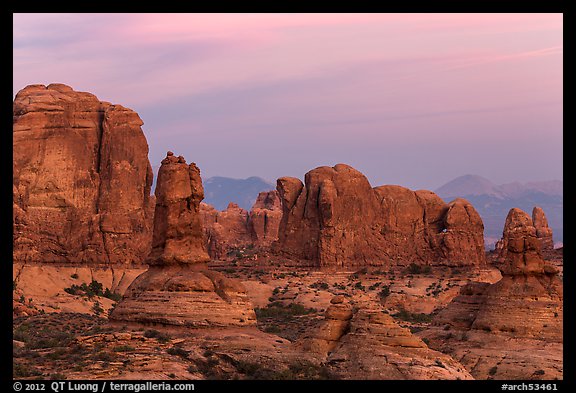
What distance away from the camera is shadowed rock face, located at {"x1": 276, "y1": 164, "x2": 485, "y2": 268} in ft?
351

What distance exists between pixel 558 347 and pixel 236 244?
81.4 meters

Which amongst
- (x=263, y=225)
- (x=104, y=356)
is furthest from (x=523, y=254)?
(x=263, y=225)

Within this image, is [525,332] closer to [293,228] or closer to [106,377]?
[106,377]

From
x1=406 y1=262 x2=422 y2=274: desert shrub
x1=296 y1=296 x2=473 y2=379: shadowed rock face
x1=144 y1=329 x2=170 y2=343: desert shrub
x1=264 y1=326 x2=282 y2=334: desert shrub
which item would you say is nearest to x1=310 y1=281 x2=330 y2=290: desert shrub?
x1=406 y1=262 x2=422 y2=274: desert shrub

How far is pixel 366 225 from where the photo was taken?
10919 cm

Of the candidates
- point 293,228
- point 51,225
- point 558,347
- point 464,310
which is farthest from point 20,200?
point 558,347

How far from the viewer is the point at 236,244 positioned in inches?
5448

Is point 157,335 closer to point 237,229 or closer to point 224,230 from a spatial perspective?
point 224,230

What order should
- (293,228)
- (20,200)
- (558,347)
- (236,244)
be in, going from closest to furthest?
(558,347) < (20,200) < (293,228) < (236,244)

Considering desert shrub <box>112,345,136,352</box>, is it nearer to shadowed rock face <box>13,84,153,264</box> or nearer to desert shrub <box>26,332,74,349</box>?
desert shrub <box>26,332,74,349</box>

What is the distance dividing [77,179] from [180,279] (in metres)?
48.2

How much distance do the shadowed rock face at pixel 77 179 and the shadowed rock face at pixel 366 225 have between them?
1353cm

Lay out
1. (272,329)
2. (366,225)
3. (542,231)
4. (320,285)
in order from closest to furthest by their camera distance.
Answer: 1. (272,329)
2. (320,285)
3. (366,225)
4. (542,231)

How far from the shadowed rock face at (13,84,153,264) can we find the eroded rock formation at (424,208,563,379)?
40.0 metres
